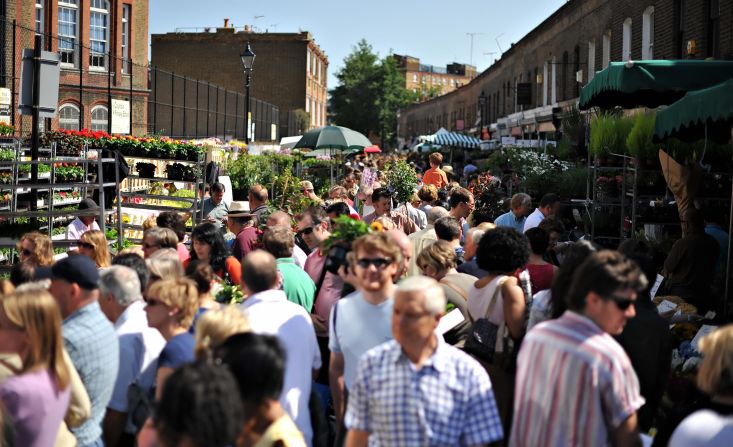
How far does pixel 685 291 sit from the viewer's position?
8.88 m

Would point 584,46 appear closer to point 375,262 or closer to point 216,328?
point 375,262

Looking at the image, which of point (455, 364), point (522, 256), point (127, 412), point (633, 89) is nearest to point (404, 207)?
point (633, 89)

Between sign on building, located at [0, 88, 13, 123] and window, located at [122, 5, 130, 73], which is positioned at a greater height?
window, located at [122, 5, 130, 73]

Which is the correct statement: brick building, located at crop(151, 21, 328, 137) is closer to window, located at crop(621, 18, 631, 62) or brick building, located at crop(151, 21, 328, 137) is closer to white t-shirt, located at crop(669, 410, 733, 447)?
window, located at crop(621, 18, 631, 62)

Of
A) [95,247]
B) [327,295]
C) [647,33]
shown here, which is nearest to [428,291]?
[327,295]

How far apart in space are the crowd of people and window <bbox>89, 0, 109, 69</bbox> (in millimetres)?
30125

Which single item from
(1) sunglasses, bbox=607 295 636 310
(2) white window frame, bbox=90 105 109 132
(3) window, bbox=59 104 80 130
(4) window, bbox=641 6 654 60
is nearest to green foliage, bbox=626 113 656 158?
(1) sunglasses, bbox=607 295 636 310

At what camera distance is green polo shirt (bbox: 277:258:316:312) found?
6.56 meters

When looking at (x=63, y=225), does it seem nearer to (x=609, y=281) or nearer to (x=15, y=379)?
(x=15, y=379)

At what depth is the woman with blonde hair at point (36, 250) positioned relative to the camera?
723 cm

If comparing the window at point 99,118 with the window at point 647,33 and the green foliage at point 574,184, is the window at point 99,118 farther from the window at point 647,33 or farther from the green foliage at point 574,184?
the green foliage at point 574,184

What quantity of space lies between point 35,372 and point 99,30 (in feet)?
112

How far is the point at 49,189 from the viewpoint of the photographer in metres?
12.1

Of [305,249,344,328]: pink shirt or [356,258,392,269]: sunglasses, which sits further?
[305,249,344,328]: pink shirt
